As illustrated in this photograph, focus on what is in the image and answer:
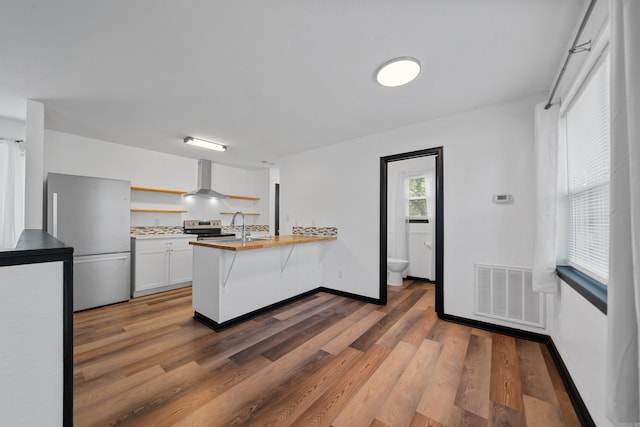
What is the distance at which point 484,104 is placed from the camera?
8.42 feet

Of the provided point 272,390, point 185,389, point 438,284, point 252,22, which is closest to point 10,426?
point 185,389

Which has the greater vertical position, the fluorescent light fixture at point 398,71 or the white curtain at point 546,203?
the fluorescent light fixture at point 398,71

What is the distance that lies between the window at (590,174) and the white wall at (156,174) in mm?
5352

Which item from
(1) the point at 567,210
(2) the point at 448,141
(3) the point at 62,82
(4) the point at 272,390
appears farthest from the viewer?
(2) the point at 448,141

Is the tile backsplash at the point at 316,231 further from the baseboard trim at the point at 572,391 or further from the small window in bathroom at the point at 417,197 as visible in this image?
the baseboard trim at the point at 572,391

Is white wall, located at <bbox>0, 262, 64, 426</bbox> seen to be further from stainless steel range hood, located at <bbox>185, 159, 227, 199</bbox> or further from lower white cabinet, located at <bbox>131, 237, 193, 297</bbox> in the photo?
stainless steel range hood, located at <bbox>185, 159, 227, 199</bbox>

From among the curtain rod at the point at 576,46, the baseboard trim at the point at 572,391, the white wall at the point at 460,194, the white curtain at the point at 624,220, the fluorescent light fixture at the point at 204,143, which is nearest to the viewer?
the white curtain at the point at 624,220

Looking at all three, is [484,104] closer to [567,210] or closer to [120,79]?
[567,210]

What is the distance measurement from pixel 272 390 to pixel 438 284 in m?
2.18

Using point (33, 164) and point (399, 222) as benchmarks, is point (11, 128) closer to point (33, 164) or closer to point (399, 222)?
point (33, 164)

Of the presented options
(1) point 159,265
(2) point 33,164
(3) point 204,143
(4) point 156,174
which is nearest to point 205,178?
(4) point 156,174

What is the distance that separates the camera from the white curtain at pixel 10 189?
299 centimetres

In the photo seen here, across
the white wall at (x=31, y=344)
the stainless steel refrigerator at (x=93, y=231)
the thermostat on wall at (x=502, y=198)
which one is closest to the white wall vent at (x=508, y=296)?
the thermostat on wall at (x=502, y=198)

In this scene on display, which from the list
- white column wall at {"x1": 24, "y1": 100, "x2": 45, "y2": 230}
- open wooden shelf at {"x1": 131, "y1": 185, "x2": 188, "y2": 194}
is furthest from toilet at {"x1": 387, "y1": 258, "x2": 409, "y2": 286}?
white column wall at {"x1": 24, "y1": 100, "x2": 45, "y2": 230}
